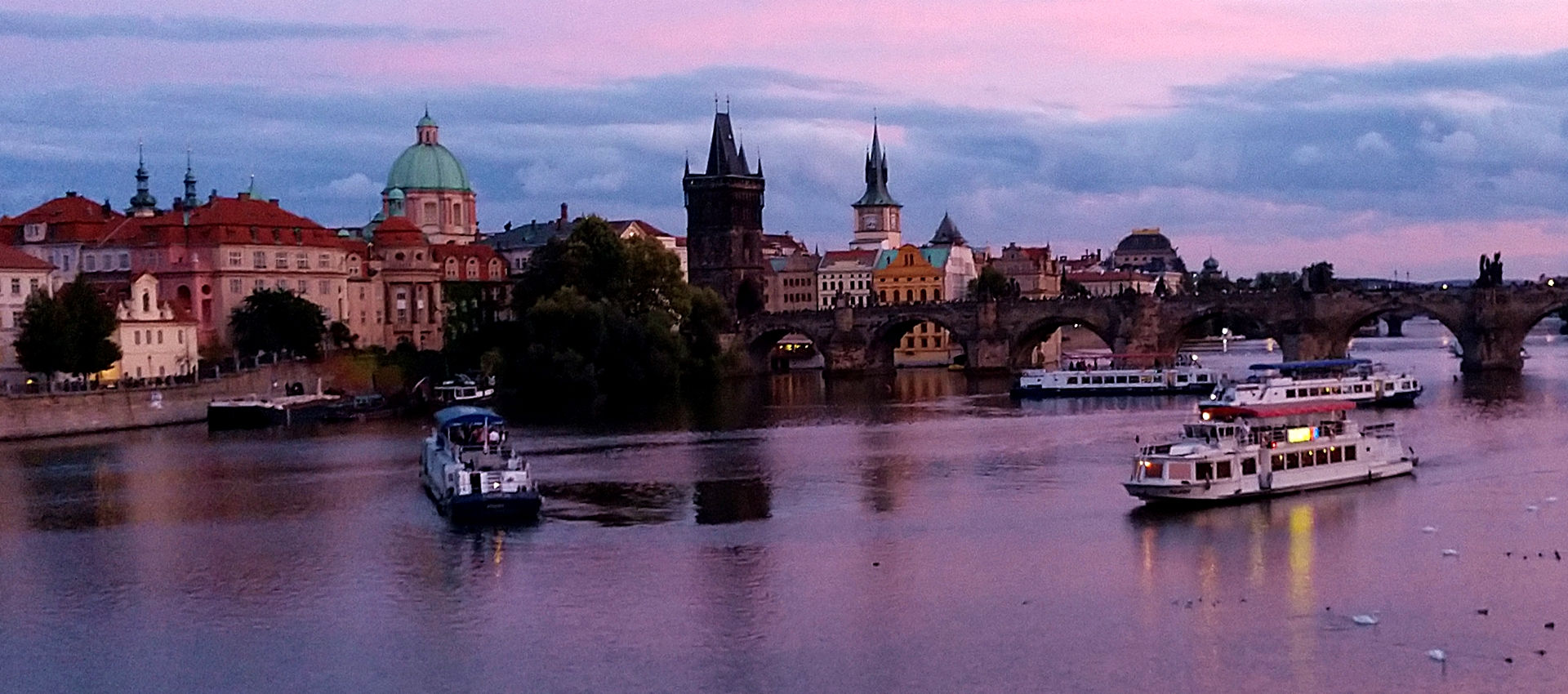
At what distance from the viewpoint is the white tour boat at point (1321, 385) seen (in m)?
63.6

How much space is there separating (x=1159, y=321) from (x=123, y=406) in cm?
5556

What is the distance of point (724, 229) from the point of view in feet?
465

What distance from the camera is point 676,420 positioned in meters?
77.0

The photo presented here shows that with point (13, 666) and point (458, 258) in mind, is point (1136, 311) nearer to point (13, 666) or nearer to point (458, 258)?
→ point (458, 258)

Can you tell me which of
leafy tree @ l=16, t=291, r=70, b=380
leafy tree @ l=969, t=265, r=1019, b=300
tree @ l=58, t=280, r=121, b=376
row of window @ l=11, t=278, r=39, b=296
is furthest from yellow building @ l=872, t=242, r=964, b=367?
leafy tree @ l=16, t=291, r=70, b=380

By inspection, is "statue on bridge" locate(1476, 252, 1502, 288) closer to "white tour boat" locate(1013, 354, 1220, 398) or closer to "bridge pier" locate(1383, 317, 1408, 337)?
"white tour boat" locate(1013, 354, 1220, 398)

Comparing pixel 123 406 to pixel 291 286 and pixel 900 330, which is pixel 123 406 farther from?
pixel 900 330

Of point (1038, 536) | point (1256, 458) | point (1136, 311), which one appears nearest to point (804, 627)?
point (1038, 536)

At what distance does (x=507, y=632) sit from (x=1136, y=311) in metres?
78.9

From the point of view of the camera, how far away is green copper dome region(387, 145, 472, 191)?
137m

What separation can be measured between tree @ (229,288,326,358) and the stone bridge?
35354 mm

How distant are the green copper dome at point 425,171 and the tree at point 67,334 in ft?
196

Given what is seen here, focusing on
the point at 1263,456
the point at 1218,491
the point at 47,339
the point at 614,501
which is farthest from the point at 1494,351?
the point at 47,339

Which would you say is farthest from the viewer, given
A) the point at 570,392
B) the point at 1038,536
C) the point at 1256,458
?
the point at 570,392
